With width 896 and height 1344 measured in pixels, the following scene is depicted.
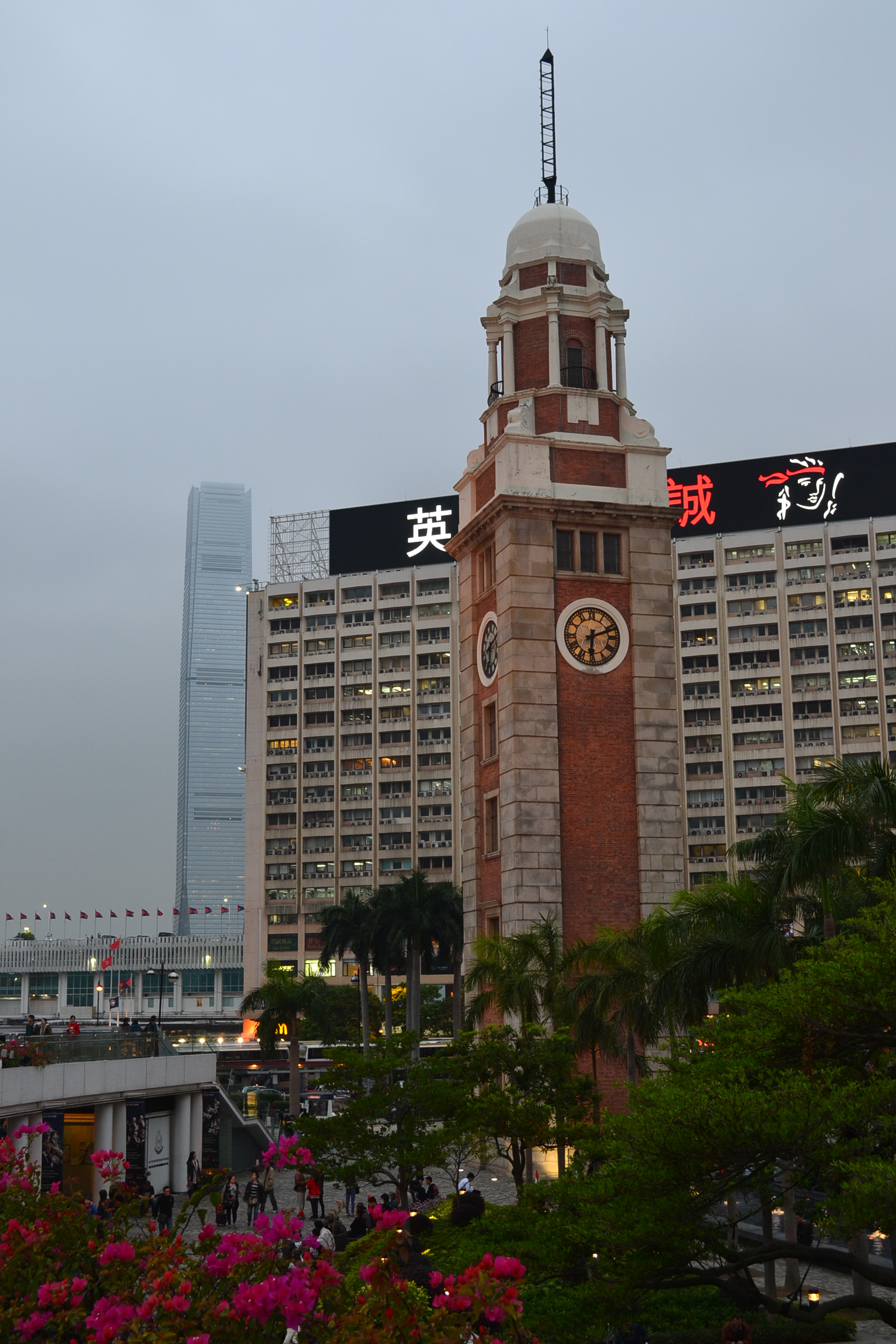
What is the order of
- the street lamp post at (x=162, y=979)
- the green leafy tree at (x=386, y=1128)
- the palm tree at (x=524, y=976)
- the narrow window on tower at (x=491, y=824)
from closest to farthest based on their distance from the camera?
the green leafy tree at (x=386, y=1128) → the palm tree at (x=524, y=976) → the narrow window on tower at (x=491, y=824) → the street lamp post at (x=162, y=979)

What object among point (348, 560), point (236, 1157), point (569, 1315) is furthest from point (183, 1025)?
point (569, 1315)

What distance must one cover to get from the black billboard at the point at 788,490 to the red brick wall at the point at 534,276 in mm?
49060

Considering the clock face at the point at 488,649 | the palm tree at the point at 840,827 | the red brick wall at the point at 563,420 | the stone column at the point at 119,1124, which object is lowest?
the stone column at the point at 119,1124

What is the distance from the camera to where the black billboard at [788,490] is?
98000 mm

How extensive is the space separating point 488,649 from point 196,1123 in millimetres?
17978

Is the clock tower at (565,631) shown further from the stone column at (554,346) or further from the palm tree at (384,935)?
the palm tree at (384,935)

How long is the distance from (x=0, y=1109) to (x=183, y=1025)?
7112 cm

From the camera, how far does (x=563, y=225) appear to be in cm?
5034

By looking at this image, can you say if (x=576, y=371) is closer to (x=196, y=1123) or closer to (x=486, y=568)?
(x=486, y=568)

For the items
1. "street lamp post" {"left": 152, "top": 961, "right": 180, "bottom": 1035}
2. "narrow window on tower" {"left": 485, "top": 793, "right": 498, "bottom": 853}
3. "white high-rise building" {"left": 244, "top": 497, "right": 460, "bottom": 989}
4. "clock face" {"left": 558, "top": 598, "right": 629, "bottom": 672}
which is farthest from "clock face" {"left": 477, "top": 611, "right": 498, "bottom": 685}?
"white high-rise building" {"left": 244, "top": 497, "right": 460, "bottom": 989}

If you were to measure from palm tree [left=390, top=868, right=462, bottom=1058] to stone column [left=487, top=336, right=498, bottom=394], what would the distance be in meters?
27.5

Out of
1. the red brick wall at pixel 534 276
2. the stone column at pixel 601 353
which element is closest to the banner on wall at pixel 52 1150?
the stone column at pixel 601 353

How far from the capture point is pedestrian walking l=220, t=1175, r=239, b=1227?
34.4 meters

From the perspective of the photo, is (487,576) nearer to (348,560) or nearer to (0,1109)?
(0,1109)
